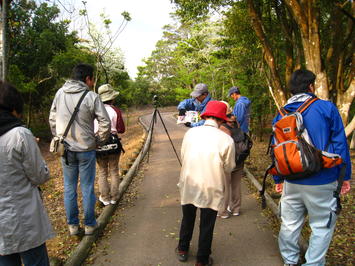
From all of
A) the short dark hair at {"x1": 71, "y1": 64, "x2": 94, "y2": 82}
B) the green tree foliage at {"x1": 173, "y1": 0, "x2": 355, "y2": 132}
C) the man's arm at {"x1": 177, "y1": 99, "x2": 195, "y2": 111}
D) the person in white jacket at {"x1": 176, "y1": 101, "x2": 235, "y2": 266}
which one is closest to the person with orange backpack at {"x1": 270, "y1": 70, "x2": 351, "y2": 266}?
the person in white jacket at {"x1": 176, "y1": 101, "x2": 235, "y2": 266}

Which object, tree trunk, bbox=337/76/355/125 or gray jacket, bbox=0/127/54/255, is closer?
gray jacket, bbox=0/127/54/255

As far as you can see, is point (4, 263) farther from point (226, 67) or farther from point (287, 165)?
point (226, 67)

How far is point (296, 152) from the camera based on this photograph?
109 inches

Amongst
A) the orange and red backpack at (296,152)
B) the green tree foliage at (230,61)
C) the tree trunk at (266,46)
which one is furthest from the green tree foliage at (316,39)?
the orange and red backpack at (296,152)

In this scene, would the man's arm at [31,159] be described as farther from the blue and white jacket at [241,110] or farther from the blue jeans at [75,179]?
the blue and white jacket at [241,110]

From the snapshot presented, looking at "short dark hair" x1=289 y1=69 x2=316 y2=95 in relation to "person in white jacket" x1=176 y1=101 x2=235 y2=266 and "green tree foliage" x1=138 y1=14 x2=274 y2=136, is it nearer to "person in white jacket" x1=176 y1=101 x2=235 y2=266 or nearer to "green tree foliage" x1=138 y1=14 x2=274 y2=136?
"person in white jacket" x1=176 y1=101 x2=235 y2=266

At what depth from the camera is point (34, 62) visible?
743 inches

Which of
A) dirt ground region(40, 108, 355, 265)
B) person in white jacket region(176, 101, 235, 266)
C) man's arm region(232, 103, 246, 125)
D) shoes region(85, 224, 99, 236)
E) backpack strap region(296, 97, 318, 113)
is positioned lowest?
dirt ground region(40, 108, 355, 265)

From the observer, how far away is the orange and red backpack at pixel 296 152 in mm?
2729

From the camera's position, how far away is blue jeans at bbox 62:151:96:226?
3916 mm

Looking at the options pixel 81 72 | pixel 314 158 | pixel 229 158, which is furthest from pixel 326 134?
pixel 81 72

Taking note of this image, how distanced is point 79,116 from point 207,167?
1799 millimetres

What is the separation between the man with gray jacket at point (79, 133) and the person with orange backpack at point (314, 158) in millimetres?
2261

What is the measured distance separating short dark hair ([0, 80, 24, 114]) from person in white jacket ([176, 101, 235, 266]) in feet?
5.48
